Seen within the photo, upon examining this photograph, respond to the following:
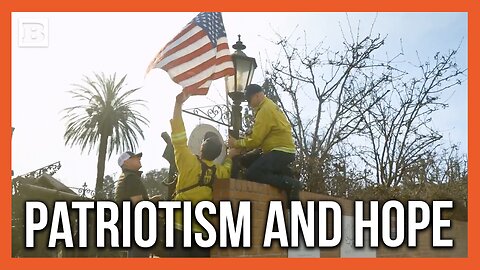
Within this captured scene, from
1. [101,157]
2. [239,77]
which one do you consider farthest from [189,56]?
[101,157]

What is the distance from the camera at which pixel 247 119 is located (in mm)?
12922

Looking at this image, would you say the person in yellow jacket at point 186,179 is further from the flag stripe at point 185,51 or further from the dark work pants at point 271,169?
the flag stripe at point 185,51

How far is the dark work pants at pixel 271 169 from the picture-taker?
6012mm

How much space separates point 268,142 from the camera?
6.05 m

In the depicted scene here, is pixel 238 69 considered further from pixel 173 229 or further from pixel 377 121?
pixel 377 121

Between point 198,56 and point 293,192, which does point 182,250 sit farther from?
point 198,56

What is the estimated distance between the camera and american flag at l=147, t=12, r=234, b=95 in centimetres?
767

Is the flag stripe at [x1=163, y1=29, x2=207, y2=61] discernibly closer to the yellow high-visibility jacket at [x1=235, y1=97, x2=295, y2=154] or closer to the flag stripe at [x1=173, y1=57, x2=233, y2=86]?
the flag stripe at [x1=173, y1=57, x2=233, y2=86]

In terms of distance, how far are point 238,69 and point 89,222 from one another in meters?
2.99

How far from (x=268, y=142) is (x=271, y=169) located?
289 millimetres

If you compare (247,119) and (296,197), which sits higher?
(247,119)

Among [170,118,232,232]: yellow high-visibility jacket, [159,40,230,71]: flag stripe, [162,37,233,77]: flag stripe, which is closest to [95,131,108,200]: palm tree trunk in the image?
[159,40,230,71]: flag stripe

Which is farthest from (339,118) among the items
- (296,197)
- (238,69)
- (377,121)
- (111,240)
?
(111,240)

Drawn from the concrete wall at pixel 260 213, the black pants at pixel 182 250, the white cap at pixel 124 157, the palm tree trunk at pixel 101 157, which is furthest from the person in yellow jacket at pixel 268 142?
the palm tree trunk at pixel 101 157
